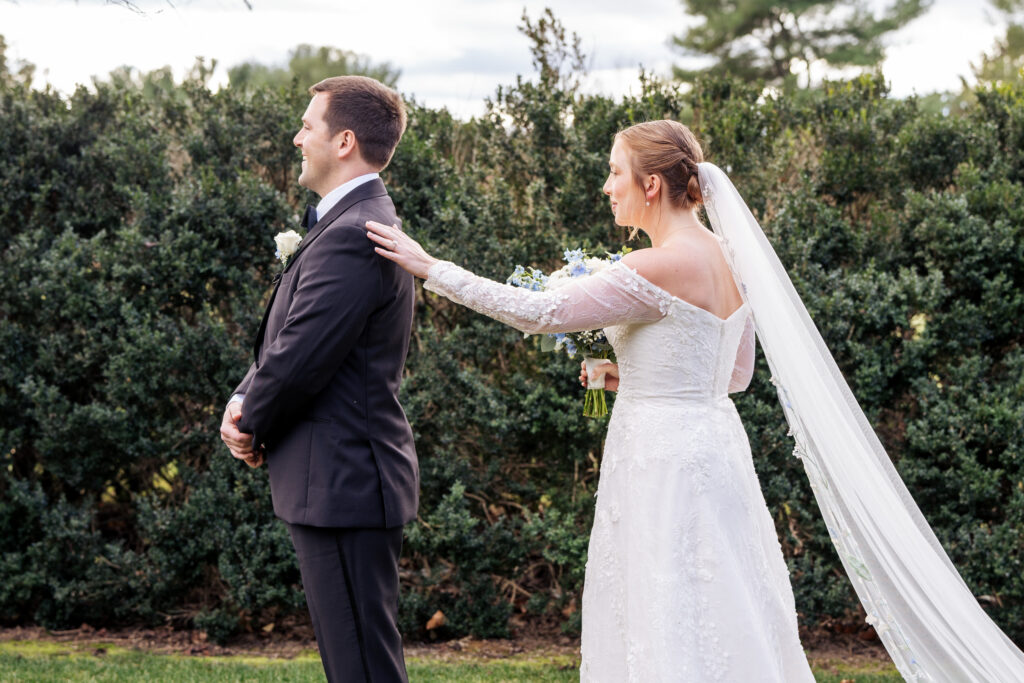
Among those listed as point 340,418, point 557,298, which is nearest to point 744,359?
point 557,298

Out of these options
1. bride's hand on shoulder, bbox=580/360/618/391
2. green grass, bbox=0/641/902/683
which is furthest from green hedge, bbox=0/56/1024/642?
bride's hand on shoulder, bbox=580/360/618/391

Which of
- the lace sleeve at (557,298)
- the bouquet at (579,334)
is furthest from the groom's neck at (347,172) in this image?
the bouquet at (579,334)

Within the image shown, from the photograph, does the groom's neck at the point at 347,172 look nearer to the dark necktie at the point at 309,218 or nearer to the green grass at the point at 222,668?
the dark necktie at the point at 309,218

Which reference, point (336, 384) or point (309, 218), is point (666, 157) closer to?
point (309, 218)

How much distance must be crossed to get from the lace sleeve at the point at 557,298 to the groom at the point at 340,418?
0.19 meters

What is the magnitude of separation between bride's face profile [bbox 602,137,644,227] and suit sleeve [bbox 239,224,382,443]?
3.01 feet

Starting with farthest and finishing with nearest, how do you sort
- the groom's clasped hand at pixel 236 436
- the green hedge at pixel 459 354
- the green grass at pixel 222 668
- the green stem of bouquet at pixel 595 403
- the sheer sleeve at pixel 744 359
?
the green hedge at pixel 459 354 → the green grass at pixel 222 668 → the green stem of bouquet at pixel 595 403 → the sheer sleeve at pixel 744 359 → the groom's clasped hand at pixel 236 436

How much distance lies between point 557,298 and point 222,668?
309cm

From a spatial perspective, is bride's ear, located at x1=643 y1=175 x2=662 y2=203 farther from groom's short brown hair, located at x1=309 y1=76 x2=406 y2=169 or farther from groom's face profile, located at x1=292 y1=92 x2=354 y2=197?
groom's face profile, located at x1=292 y1=92 x2=354 y2=197

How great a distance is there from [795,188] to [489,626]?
3159 mm

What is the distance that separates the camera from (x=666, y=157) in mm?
3373

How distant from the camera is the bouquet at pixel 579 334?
346cm

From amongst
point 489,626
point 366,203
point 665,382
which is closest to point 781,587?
point 665,382

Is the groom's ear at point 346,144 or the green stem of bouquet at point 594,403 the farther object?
the green stem of bouquet at point 594,403
